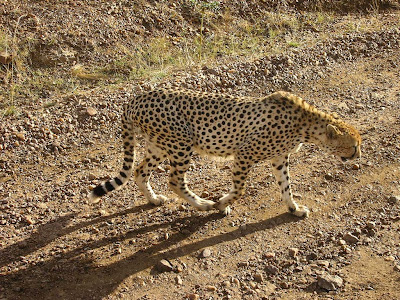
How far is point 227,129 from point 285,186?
908 mm

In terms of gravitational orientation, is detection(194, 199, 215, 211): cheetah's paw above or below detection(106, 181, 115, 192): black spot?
below

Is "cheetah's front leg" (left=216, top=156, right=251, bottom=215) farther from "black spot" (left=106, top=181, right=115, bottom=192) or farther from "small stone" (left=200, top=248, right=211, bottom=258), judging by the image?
"black spot" (left=106, top=181, right=115, bottom=192)

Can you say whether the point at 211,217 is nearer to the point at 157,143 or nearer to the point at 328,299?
the point at 157,143

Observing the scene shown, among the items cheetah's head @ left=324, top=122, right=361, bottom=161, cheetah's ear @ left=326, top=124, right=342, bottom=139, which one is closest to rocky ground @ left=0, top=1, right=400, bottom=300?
cheetah's head @ left=324, top=122, right=361, bottom=161

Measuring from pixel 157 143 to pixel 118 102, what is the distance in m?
1.96

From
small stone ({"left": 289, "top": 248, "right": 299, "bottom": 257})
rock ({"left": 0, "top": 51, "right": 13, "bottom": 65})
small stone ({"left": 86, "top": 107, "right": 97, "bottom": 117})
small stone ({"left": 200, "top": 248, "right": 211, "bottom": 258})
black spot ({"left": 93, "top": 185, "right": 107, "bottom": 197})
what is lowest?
small stone ({"left": 200, "top": 248, "right": 211, "bottom": 258})

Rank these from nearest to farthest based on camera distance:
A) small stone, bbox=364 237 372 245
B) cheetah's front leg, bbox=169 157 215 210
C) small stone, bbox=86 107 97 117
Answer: small stone, bbox=364 237 372 245, cheetah's front leg, bbox=169 157 215 210, small stone, bbox=86 107 97 117

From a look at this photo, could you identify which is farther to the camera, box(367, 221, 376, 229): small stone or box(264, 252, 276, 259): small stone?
box(367, 221, 376, 229): small stone

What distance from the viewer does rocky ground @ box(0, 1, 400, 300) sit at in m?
4.62

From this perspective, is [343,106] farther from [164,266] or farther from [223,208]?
[164,266]

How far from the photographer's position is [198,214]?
5.48 m

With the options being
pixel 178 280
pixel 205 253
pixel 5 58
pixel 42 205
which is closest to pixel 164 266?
pixel 178 280

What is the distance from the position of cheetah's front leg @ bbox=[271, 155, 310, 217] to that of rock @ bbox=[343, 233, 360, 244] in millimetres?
498

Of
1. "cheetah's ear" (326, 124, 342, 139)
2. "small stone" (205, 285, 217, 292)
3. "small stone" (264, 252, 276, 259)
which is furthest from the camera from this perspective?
"cheetah's ear" (326, 124, 342, 139)
